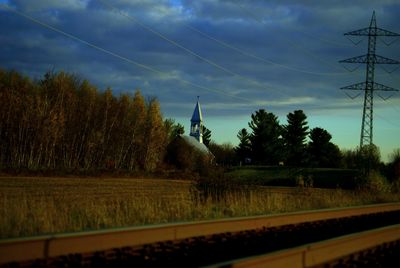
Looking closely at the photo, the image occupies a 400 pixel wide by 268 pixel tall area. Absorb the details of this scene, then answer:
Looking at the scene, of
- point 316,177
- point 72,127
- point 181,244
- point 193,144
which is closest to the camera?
point 181,244

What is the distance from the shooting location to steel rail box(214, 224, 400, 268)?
7587mm

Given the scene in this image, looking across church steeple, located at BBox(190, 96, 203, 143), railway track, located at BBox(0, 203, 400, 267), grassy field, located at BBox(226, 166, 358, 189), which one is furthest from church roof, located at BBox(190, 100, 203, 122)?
railway track, located at BBox(0, 203, 400, 267)

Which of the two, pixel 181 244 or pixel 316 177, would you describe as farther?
pixel 316 177

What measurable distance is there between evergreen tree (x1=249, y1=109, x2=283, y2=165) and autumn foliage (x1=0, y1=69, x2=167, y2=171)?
49.4 m

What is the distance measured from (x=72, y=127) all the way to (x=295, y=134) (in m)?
80.5

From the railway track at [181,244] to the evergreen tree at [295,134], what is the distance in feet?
383

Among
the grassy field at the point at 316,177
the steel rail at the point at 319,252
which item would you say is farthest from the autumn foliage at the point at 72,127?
the steel rail at the point at 319,252

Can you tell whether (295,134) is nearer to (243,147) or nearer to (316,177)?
(243,147)

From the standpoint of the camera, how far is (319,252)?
941cm

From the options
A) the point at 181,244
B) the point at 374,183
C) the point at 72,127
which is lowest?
the point at 181,244

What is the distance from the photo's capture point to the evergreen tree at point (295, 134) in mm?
132625

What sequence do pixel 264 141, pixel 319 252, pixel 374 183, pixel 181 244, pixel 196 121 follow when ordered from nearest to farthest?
pixel 319 252, pixel 181 244, pixel 374 183, pixel 264 141, pixel 196 121

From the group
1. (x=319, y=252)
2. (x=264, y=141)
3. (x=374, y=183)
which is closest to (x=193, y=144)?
(x=264, y=141)

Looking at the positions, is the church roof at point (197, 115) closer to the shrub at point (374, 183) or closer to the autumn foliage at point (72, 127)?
the autumn foliage at point (72, 127)
